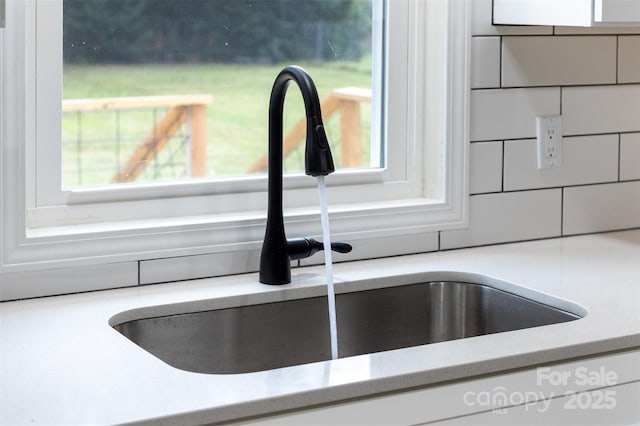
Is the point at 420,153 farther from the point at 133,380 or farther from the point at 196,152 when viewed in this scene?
the point at 133,380

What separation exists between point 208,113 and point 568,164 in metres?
0.81

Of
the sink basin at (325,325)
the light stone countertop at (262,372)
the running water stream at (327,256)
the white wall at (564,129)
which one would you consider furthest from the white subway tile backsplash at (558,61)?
the running water stream at (327,256)

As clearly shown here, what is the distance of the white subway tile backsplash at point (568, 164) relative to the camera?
2109 mm

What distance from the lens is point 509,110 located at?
6.84 ft

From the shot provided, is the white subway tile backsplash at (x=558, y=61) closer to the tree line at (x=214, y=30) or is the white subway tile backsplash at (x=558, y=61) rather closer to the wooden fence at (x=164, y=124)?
the tree line at (x=214, y=30)

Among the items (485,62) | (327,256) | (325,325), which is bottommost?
(325,325)

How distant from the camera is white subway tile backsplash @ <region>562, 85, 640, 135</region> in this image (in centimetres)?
216

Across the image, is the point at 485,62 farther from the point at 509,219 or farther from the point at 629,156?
the point at 629,156

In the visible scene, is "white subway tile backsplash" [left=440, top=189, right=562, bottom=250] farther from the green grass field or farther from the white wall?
the green grass field

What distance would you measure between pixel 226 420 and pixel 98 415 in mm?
152

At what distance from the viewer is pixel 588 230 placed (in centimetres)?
222

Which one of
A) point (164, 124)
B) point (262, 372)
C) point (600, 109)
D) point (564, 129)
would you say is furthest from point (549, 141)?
point (262, 372)

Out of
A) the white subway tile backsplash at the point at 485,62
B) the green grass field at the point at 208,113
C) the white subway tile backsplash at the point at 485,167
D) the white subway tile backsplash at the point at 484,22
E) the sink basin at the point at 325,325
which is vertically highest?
the white subway tile backsplash at the point at 484,22

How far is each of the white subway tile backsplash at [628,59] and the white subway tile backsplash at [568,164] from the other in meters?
0.14
